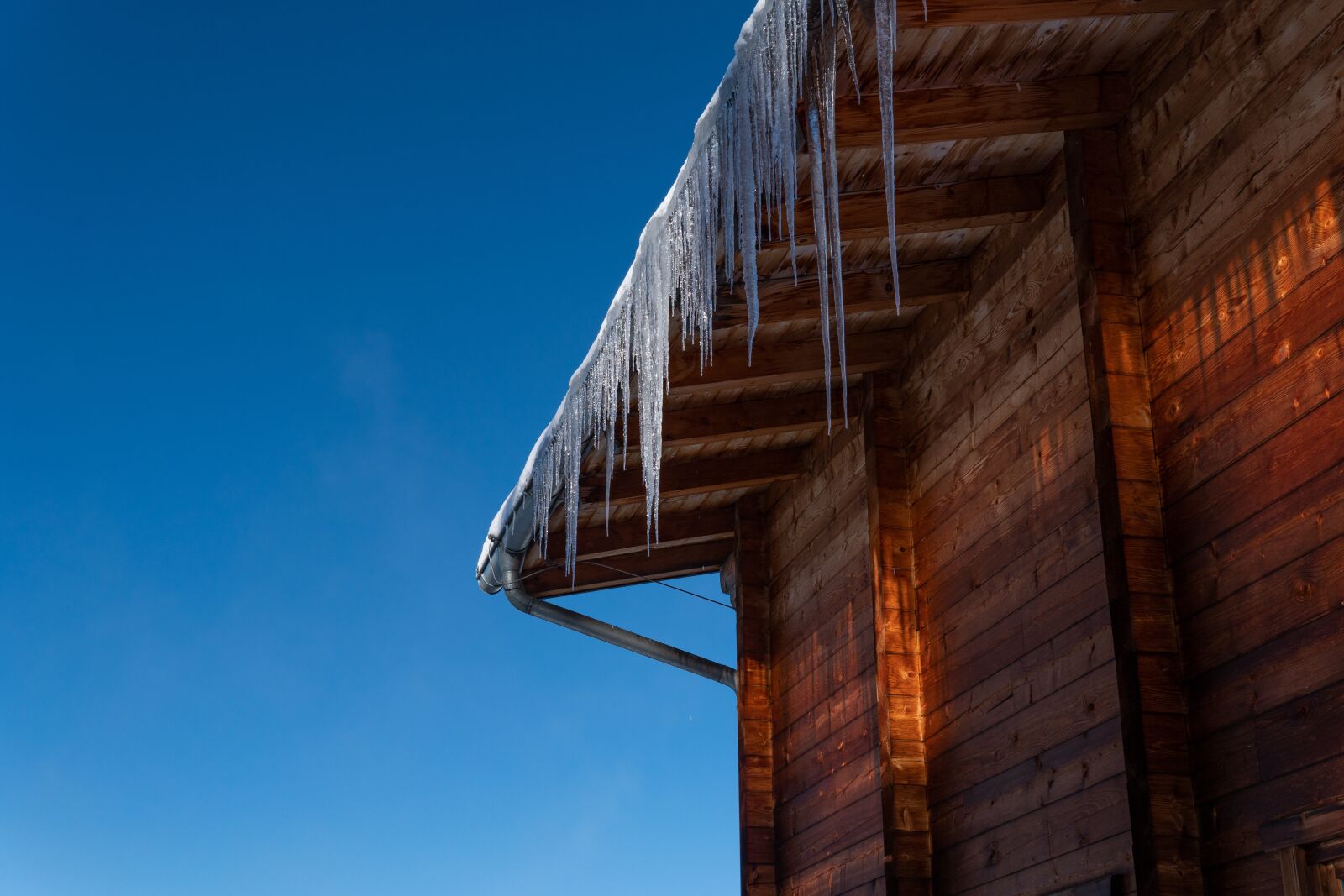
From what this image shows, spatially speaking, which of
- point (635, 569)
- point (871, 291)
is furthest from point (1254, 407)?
point (635, 569)

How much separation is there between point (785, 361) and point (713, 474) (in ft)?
3.71

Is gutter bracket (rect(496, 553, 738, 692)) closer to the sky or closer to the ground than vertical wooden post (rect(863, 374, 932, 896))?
closer to the sky

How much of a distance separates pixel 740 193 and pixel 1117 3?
1152mm

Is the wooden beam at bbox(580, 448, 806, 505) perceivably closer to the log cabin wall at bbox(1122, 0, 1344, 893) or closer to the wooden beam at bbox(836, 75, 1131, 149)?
the wooden beam at bbox(836, 75, 1131, 149)

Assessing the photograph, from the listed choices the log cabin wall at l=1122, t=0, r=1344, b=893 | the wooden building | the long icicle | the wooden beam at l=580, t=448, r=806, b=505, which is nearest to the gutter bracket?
the wooden beam at l=580, t=448, r=806, b=505

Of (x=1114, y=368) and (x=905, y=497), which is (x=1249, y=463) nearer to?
(x=1114, y=368)

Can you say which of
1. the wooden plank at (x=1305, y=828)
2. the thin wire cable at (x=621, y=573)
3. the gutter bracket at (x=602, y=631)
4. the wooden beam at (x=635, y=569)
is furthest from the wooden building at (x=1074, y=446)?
the wooden beam at (x=635, y=569)

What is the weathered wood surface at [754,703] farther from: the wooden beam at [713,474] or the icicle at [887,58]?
the icicle at [887,58]

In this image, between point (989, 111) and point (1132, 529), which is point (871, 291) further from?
point (1132, 529)

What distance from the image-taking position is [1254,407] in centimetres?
390

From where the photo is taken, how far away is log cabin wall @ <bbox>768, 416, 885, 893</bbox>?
19.4ft

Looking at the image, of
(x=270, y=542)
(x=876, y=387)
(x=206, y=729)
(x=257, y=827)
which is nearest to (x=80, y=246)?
(x=270, y=542)

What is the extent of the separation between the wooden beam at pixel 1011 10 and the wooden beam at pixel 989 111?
0.41 metres

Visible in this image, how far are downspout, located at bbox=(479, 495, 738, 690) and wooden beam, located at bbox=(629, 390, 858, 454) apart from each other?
0.96m
